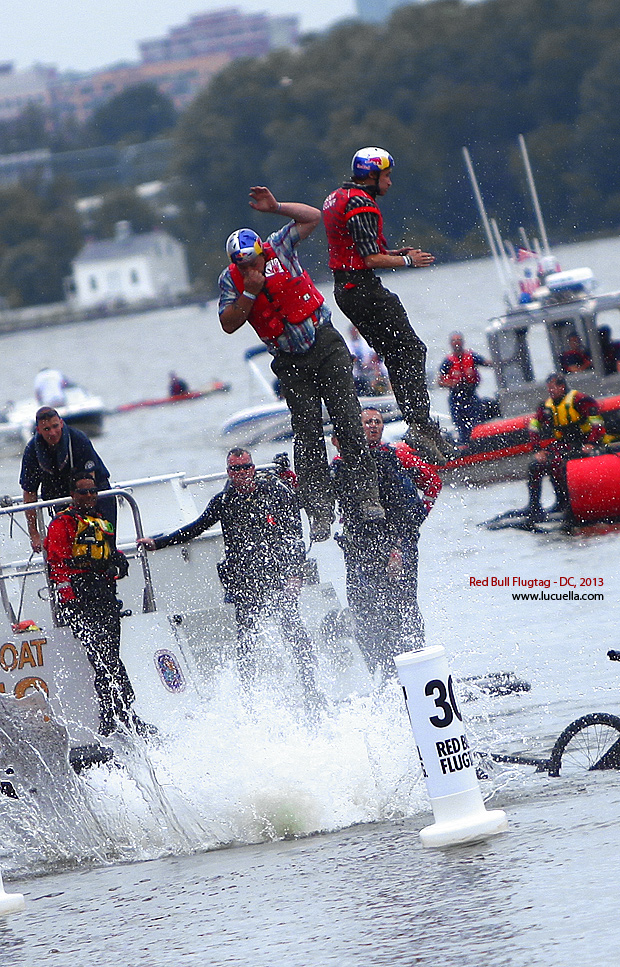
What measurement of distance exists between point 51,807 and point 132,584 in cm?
187

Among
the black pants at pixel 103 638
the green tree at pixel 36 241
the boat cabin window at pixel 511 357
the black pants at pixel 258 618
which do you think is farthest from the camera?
the green tree at pixel 36 241

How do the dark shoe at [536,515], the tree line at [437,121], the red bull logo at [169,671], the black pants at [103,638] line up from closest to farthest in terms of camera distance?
the black pants at [103,638], the red bull logo at [169,671], the dark shoe at [536,515], the tree line at [437,121]

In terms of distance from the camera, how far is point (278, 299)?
922 centimetres

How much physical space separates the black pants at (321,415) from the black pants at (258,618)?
1.23m

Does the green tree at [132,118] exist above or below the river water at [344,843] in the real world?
above

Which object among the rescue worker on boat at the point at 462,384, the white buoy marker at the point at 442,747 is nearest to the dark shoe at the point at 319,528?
the white buoy marker at the point at 442,747

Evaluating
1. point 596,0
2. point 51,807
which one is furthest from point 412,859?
point 596,0

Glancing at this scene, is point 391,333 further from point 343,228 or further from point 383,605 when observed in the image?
point 383,605

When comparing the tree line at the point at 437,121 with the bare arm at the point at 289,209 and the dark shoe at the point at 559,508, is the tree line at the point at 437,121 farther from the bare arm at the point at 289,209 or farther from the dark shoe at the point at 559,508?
the bare arm at the point at 289,209

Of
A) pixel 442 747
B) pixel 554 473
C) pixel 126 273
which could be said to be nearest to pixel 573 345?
pixel 554 473

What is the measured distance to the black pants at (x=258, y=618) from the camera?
35.8 feet

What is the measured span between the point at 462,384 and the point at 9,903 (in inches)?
701

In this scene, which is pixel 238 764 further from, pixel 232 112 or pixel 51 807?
pixel 232 112

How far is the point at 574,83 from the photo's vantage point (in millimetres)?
79000
